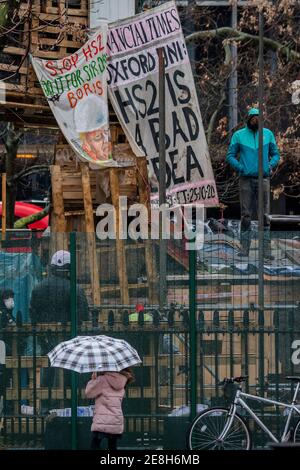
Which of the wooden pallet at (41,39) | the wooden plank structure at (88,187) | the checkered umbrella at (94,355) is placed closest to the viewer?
the checkered umbrella at (94,355)

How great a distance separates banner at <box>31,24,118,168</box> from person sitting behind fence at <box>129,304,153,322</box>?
2.32 metres

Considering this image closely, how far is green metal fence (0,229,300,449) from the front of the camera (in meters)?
11.8

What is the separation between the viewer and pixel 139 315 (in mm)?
11859

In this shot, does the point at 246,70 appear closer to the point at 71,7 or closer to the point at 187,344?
the point at 71,7

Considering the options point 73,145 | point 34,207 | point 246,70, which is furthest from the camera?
point 34,207

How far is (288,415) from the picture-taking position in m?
11.2

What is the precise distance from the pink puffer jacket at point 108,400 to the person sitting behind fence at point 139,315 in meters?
1.21

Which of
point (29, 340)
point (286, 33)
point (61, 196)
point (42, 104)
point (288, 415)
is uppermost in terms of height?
point (286, 33)

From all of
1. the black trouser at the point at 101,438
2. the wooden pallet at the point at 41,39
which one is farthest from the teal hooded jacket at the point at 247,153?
the black trouser at the point at 101,438

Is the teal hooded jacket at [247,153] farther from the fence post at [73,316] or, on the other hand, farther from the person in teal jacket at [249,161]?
the fence post at [73,316]

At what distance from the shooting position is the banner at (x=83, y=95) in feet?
44.8

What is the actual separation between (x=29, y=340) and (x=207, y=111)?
14.8 meters

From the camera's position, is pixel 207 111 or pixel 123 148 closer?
pixel 123 148
